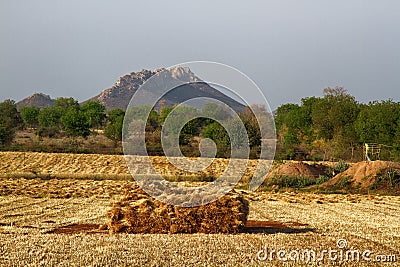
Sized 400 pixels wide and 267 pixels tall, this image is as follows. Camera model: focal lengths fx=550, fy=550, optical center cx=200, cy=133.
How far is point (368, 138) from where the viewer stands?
54.1m

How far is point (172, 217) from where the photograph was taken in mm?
13641

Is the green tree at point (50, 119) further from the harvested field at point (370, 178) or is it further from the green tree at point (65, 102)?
the harvested field at point (370, 178)

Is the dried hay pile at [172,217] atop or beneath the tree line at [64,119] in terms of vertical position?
beneath

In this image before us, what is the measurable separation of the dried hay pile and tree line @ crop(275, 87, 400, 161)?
3678 centimetres

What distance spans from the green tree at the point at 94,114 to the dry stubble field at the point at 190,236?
256 feet

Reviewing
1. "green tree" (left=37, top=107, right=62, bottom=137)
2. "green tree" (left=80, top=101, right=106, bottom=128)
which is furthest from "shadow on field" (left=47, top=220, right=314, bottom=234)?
"green tree" (left=37, top=107, right=62, bottom=137)

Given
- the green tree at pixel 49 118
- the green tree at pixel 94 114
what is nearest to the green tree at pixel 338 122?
the green tree at pixel 94 114

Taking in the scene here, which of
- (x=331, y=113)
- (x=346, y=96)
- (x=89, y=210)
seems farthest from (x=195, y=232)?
(x=346, y=96)

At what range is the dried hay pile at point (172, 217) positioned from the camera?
13625 millimetres

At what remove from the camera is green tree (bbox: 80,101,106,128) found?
106 meters

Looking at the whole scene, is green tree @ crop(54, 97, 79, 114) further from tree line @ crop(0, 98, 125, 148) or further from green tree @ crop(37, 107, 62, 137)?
green tree @ crop(37, 107, 62, 137)

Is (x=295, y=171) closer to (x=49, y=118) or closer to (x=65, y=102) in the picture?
(x=49, y=118)

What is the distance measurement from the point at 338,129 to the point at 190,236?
51.7m

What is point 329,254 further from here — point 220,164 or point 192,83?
point 220,164
